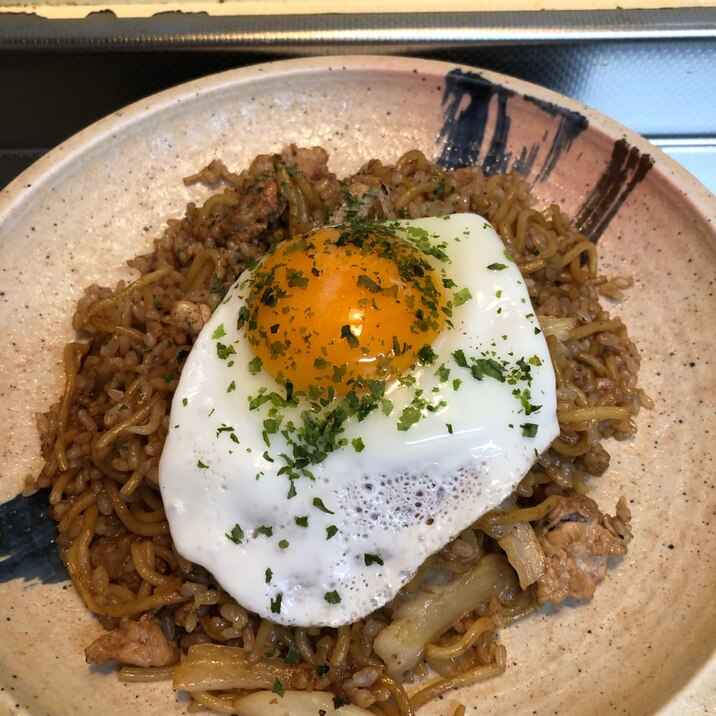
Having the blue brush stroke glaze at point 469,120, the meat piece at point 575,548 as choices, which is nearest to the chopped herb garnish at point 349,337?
the meat piece at point 575,548

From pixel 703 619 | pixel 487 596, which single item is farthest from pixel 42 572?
pixel 703 619

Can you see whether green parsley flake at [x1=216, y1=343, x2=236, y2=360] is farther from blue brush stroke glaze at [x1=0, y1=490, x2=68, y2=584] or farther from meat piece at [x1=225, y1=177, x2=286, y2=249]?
blue brush stroke glaze at [x1=0, y1=490, x2=68, y2=584]

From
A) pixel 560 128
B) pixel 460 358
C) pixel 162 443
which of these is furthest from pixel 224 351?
pixel 560 128

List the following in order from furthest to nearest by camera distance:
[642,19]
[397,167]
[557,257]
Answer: [642,19]
[397,167]
[557,257]

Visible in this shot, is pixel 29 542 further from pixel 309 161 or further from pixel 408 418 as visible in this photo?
pixel 309 161

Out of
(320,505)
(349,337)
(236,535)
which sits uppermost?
(349,337)

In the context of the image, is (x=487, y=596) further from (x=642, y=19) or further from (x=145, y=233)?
(x=642, y=19)
